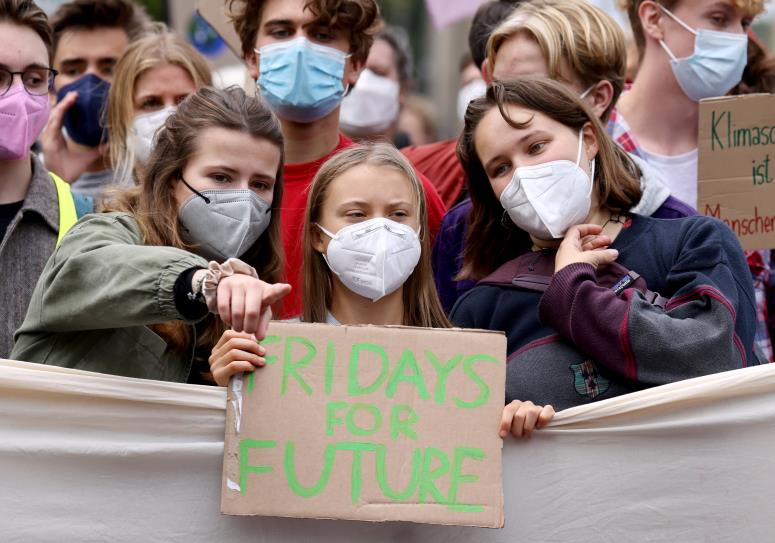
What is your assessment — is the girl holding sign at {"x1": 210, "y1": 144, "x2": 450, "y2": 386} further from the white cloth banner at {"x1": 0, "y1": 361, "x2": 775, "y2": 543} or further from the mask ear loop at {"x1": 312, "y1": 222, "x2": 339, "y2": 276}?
the white cloth banner at {"x1": 0, "y1": 361, "x2": 775, "y2": 543}

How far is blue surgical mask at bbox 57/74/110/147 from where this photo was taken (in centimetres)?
562

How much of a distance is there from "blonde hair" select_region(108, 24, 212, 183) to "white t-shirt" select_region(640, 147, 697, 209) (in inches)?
70.7

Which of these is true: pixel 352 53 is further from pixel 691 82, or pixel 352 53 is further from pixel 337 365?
pixel 337 365

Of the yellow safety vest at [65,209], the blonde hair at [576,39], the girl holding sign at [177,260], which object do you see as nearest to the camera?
the girl holding sign at [177,260]

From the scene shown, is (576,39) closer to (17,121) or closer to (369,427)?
(17,121)

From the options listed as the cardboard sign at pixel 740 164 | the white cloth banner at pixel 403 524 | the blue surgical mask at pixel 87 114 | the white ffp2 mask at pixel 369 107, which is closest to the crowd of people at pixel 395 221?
the white cloth banner at pixel 403 524

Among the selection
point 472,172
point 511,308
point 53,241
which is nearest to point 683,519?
point 511,308

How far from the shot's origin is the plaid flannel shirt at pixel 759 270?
4727mm

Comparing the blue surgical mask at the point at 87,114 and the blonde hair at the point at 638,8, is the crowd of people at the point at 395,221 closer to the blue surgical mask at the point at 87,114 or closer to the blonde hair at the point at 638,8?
the blonde hair at the point at 638,8

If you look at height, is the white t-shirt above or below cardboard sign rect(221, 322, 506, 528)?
below

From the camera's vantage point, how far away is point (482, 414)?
318 centimetres

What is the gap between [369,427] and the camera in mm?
3160

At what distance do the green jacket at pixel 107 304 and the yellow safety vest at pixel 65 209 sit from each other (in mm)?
610

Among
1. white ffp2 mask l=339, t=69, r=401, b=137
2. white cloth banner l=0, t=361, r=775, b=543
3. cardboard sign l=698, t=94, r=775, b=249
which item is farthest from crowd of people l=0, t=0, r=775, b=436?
white ffp2 mask l=339, t=69, r=401, b=137
